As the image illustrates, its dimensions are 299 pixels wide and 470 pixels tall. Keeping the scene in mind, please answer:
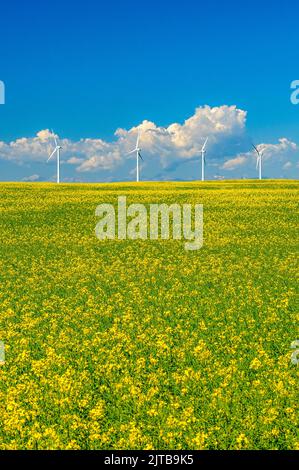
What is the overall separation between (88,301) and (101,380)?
7.57m

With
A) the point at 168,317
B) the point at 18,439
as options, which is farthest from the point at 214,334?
the point at 18,439

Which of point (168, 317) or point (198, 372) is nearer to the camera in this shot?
point (198, 372)

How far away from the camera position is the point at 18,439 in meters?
9.78

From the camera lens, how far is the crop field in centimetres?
1002

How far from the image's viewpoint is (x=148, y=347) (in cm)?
1448

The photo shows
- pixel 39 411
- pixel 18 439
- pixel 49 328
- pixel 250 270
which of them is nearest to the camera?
pixel 18 439

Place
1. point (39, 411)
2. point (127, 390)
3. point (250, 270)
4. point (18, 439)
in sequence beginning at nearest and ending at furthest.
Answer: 1. point (18, 439)
2. point (39, 411)
3. point (127, 390)
4. point (250, 270)

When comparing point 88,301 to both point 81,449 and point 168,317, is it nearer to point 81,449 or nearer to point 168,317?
point 168,317

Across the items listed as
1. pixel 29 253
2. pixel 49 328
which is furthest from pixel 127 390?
pixel 29 253

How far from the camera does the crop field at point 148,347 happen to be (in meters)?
10.0
